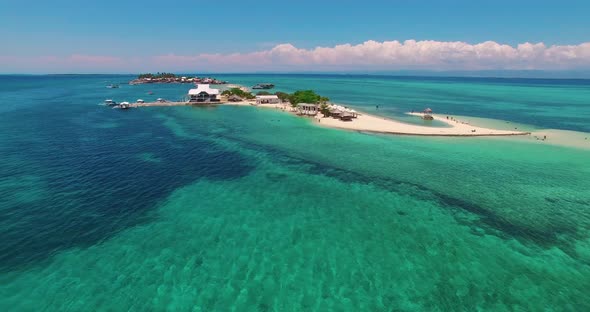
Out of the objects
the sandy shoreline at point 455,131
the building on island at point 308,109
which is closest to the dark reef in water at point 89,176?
the sandy shoreline at point 455,131

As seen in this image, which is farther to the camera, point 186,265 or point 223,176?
point 223,176

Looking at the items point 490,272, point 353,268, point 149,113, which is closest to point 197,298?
point 353,268

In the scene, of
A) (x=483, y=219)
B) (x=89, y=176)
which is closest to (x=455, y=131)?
(x=483, y=219)

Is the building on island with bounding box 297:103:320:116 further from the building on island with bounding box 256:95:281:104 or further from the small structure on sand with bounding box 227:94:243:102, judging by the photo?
the small structure on sand with bounding box 227:94:243:102

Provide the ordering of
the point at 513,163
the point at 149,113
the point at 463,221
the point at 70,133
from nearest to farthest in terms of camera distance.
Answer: the point at 463,221 < the point at 513,163 < the point at 70,133 < the point at 149,113

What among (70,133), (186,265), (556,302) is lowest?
(556,302)

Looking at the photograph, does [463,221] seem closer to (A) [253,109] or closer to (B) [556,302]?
(B) [556,302]
